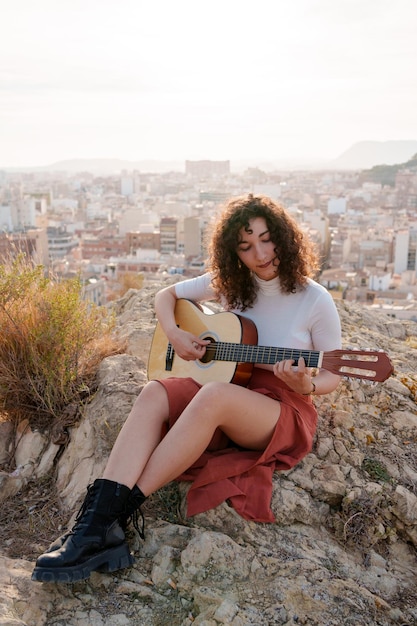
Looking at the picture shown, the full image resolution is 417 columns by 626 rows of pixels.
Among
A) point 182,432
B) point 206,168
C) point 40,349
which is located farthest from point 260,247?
point 206,168

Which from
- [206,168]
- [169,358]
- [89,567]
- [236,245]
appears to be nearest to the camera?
[89,567]

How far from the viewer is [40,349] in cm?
272

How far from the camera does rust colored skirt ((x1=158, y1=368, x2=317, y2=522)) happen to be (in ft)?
6.66

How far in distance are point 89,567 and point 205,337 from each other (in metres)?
0.92

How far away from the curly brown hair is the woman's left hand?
0.34 meters

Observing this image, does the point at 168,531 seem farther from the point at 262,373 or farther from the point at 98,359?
the point at 98,359

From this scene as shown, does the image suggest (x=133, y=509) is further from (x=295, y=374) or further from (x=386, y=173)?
(x=386, y=173)

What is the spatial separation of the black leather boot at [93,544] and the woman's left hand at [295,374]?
0.56 metres

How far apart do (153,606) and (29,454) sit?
1.04 metres

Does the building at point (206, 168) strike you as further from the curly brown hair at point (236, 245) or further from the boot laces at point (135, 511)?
the boot laces at point (135, 511)

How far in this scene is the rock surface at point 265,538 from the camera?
5.83 feet

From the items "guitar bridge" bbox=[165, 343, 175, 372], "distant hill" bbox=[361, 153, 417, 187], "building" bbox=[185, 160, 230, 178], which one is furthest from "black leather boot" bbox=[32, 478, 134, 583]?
"building" bbox=[185, 160, 230, 178]

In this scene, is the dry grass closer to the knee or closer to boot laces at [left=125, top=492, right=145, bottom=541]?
boot laces at [left=125, top=492, right=145, bottom=541]

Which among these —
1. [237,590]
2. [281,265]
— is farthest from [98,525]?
[281,265]
